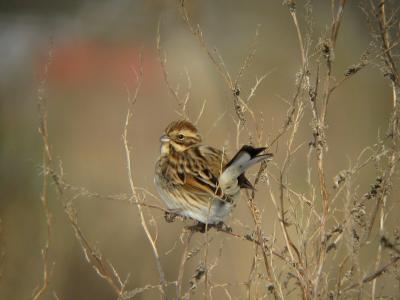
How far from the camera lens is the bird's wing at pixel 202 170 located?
14.6 ft

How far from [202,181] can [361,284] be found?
1.62 metres

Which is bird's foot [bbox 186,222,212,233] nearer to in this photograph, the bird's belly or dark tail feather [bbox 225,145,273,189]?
the bird's belly

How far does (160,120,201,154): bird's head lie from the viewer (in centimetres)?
484

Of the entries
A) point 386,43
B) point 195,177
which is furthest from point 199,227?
point 386,43

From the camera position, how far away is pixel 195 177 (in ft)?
14.9

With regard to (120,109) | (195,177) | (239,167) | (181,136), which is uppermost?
(120,109)

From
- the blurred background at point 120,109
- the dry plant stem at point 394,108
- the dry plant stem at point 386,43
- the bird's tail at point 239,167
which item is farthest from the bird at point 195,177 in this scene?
the dry plant stem at point 386,43

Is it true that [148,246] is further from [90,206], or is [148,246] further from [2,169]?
[2,169]

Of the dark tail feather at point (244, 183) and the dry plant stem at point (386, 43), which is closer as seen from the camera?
the dry plant stem at point (386, 43)

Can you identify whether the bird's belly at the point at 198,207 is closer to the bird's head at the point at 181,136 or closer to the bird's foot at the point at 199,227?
the bird's foot at the point at 199,227

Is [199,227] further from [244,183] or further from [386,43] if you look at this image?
[386,43]

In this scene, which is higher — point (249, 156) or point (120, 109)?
point (120, 109)

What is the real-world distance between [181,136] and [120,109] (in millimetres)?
5754

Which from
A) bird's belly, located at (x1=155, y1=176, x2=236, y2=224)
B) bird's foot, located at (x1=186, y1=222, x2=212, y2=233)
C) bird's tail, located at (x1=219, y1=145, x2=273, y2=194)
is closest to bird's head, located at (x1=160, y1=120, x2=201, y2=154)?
bird's belly, located at (x1=155, y1=176, x2=236, y2=224)
